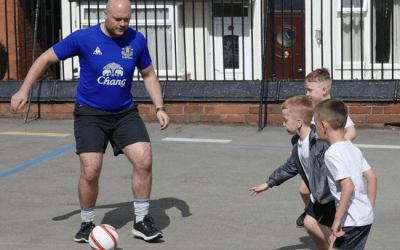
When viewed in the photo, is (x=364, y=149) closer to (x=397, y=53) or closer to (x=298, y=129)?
(x=298, y=129)

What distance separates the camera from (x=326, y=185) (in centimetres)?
338

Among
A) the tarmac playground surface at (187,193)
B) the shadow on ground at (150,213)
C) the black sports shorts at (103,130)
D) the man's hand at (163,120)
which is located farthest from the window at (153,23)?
the black sports shorts at (103,130)

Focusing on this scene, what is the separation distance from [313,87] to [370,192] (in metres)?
1.32

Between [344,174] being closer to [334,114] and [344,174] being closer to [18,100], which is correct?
[334,114]

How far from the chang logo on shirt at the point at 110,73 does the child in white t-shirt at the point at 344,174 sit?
1721mm

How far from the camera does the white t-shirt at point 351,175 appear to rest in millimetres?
2988

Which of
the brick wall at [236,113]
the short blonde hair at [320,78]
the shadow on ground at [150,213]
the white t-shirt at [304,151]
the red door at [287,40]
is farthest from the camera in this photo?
the red door at [287,40]

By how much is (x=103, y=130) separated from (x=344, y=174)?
2.04 meters

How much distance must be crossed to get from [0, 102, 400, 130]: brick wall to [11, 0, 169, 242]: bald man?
4604 mm

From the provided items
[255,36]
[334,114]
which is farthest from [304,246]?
[255,36]

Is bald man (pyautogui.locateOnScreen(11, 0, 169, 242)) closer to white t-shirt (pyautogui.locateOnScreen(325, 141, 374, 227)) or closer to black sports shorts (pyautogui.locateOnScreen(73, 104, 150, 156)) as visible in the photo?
Answer: black sports shorts (pyautogui.locateOnScreen(73, 104, 150, 156))

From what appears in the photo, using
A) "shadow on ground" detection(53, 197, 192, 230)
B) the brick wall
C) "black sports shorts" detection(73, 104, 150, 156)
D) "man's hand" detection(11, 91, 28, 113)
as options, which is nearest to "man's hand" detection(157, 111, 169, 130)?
"black sports shorts" detection(73, 104, 150, 156)

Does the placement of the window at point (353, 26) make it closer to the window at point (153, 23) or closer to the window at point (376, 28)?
the window at point (376, 28)

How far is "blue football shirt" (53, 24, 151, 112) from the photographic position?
14.1ft
